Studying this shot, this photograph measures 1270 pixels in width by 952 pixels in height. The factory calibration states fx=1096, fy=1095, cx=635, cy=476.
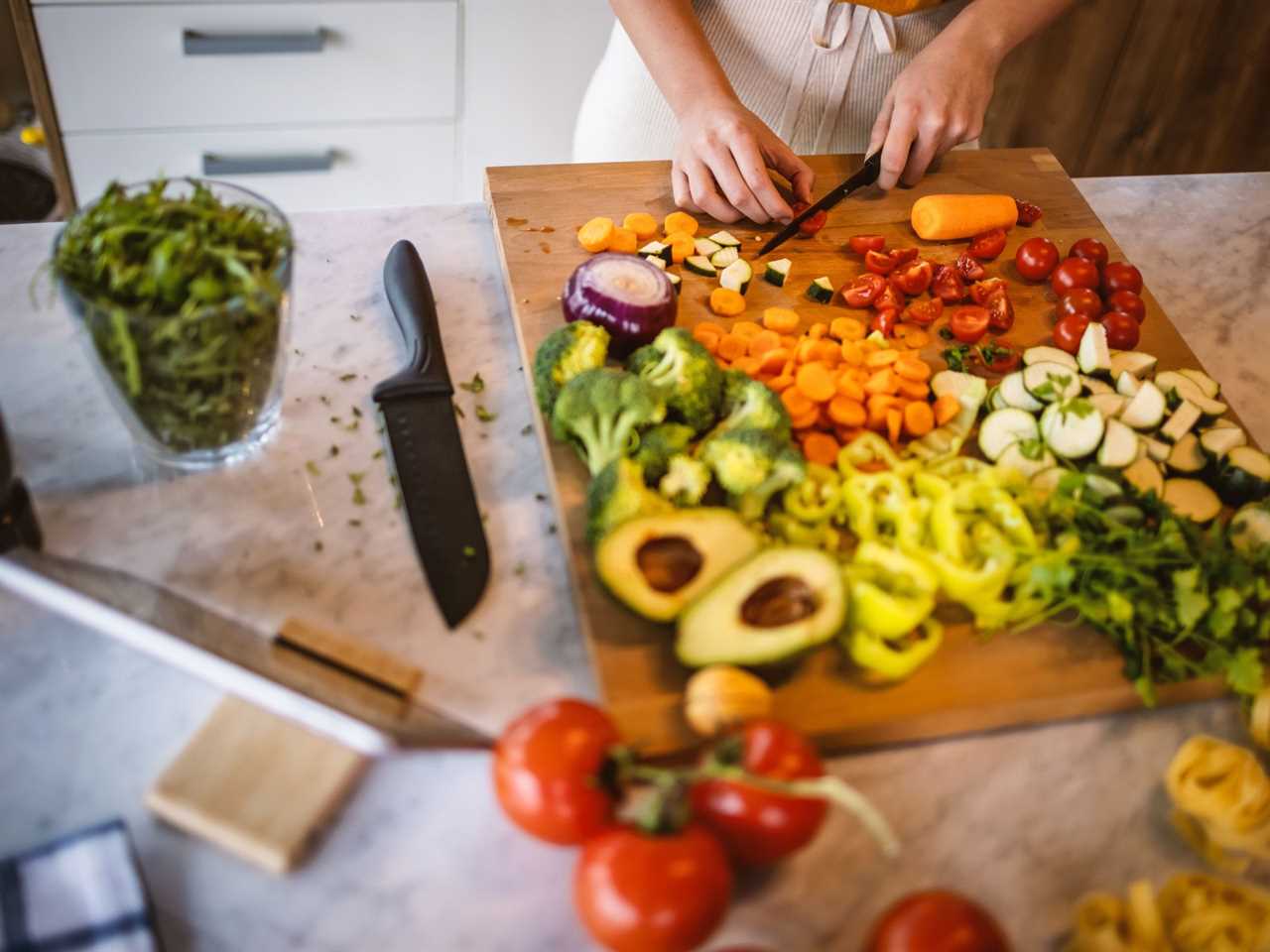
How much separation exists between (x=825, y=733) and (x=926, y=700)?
13cm

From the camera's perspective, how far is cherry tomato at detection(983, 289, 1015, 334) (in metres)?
1.72

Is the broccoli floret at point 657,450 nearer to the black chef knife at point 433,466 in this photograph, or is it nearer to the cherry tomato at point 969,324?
the black chef knife at point 433,466

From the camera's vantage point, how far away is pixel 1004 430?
152 cm

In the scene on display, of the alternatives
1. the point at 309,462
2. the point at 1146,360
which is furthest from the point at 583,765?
the point at 1146,360

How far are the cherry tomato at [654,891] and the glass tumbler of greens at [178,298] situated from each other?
696 mm

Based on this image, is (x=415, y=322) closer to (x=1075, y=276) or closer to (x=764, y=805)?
(x=764, y=805)

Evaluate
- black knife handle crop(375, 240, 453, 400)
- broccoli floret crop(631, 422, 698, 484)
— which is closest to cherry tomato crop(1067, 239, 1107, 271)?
broccoli floret crop(631, 422, 698, 484)

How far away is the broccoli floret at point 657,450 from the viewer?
1.36 metres

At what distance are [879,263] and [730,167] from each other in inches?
11.3

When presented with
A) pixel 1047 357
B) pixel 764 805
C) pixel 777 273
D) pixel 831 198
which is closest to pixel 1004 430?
pixel 1047 357

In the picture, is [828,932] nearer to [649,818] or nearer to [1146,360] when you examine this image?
[649,818]

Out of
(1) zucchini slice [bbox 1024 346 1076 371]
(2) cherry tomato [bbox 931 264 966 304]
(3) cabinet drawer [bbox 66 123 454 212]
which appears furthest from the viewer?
(3) cabinet drawer [bbox 66 123 454 212]

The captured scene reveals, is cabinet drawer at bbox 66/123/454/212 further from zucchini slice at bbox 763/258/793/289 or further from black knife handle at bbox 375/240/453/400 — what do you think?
zucchini slice at bbox 763/258/793/289

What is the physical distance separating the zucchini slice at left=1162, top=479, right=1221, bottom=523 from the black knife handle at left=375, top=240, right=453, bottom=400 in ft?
3.27
